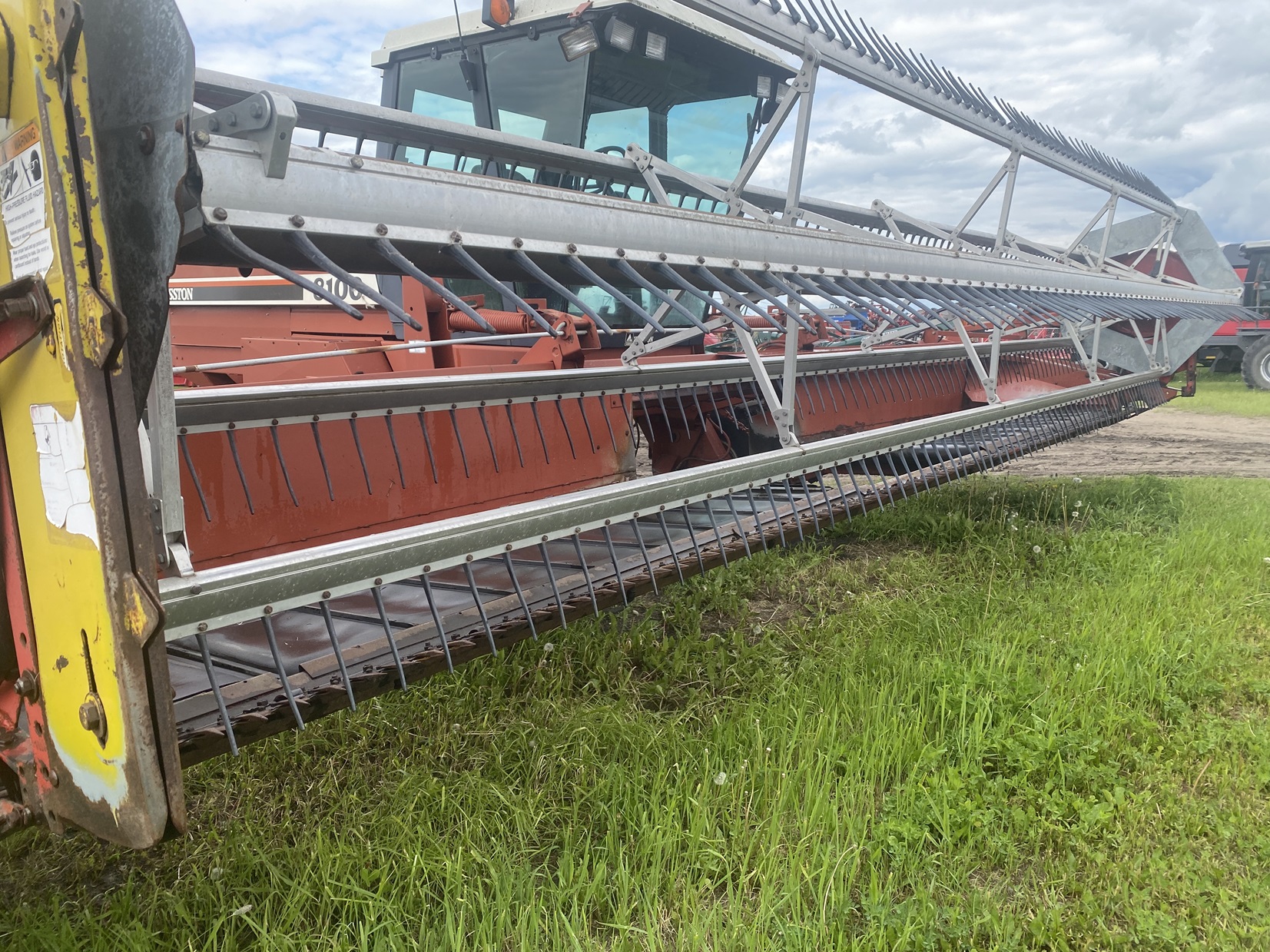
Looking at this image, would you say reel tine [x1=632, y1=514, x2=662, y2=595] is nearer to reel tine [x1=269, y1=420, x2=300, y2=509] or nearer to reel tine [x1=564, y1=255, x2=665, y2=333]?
reel tine [x1=564, y1=255, x2=665, y2=333]

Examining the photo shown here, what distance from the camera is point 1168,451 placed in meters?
8.77

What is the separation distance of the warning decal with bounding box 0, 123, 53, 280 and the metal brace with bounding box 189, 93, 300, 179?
0.66 feet

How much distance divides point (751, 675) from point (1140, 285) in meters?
4.40

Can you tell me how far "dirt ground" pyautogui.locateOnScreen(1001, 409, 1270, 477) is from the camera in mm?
7590

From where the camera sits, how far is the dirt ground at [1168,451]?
759 centimetres

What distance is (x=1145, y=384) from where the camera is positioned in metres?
6.41

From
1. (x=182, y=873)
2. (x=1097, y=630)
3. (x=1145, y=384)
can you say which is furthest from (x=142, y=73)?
(x=1145, y=384)

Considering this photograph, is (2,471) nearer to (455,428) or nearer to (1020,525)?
(455,428)

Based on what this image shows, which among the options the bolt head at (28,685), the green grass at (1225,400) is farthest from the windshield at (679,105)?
the green grass at (1225,400)

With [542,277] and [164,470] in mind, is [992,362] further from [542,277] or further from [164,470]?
[164,470]

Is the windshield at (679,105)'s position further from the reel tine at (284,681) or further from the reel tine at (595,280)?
the reel tine at (284,681)

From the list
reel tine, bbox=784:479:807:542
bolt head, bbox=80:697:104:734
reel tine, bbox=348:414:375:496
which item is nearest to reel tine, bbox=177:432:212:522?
reel tine, bbox=348:414:375:496

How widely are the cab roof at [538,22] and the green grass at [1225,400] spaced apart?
33.5 feet

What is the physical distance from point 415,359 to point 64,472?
2.31m
